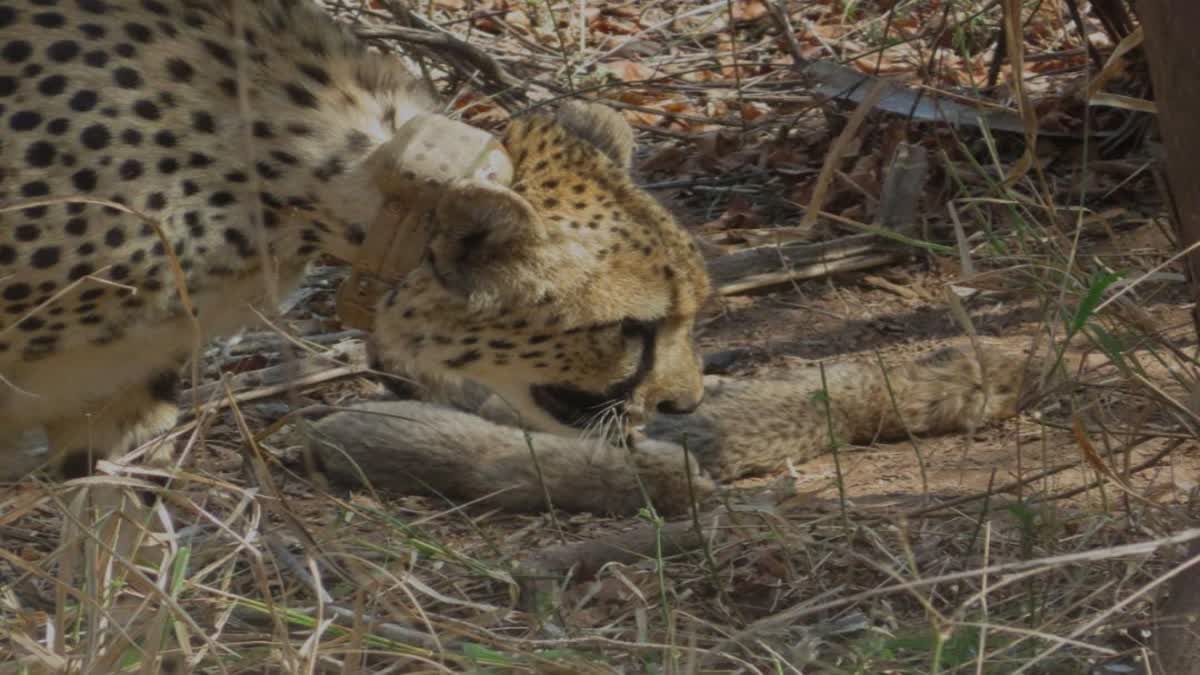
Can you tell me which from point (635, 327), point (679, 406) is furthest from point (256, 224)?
point (679, 406)

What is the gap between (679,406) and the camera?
3.77 meters

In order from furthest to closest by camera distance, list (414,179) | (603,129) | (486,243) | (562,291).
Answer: (603,129), (562,291), (486,243), (414,179)

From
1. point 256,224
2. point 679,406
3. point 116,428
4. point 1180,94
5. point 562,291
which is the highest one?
point 1180,94

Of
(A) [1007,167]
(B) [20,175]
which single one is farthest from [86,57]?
(A) [1007,167]

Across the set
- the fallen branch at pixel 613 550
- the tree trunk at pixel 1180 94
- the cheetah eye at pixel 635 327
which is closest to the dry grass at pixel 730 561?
the fallen branch at pixel 613 550

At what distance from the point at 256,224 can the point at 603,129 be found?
0.93 meters

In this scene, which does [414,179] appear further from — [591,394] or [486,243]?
[591,394]

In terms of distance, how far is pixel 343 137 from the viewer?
3266mm

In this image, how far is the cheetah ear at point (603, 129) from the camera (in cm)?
375

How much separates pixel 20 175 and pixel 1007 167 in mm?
3371

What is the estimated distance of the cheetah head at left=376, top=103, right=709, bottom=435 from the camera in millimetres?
3307

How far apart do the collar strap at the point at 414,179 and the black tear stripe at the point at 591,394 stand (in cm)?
51

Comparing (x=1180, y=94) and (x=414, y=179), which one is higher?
(x=1180, y=94)

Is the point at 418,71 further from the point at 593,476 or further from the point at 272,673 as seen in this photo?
the point at 272,673
